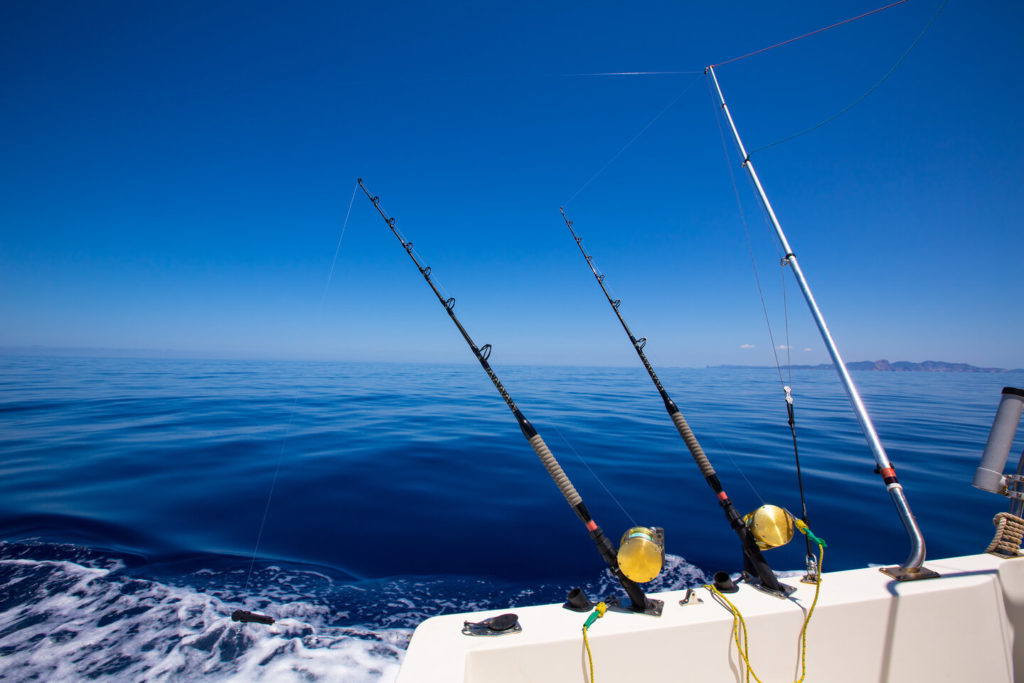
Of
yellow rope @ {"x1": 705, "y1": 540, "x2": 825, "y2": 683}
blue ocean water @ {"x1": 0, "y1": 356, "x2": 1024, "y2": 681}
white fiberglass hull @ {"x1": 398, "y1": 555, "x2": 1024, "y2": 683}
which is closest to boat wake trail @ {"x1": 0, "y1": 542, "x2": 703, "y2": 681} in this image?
blue ocean water @ {"x1": 0, "y1": 356, "x2": 1024, "y2": 681}

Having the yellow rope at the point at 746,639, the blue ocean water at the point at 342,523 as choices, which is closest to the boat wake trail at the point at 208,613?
the blue ocean water at the point at 342,523

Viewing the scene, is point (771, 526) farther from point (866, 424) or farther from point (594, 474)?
point (594, 474)

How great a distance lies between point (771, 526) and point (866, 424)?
1329 mm

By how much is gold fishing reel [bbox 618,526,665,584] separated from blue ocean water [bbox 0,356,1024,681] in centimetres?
206

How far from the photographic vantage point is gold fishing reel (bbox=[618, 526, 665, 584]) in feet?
5.95

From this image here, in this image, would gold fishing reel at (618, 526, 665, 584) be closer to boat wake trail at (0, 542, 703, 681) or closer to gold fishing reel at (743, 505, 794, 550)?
gold fishing reel at (743, 505, 794, 550)

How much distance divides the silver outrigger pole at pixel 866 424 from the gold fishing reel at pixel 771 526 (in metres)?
0.62

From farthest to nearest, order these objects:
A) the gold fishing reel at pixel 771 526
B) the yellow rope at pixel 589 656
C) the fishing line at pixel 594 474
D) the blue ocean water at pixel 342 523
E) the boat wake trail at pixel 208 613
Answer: the fishing line at pixel 594 474, the blue ocean water at pixel 342 523, the boat wake trail at pixel 208 613, the gold fishing reel at pixel 771 526, the yellow rope at pixel 589 656

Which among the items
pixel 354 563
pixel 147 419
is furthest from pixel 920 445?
pixel 147 419

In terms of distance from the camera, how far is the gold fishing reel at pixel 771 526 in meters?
2.12

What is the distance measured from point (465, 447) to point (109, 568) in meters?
5.53

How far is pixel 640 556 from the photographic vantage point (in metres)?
1.83

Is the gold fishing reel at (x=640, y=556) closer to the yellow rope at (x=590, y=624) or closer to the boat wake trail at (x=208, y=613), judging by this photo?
the yellow rope at (x=590, y=624)

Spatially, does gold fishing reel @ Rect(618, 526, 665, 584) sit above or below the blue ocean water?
above
